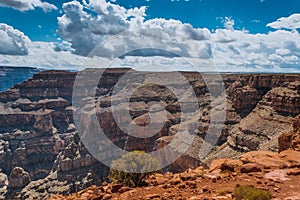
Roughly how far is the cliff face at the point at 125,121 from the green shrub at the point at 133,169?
29.1 m

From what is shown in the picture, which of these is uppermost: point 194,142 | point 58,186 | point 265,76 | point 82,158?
point 265,76

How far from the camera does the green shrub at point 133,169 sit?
18.0m

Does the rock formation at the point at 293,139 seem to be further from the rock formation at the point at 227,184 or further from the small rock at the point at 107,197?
the small rock at the point at 107,197

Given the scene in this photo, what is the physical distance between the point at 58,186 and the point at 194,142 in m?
30.3

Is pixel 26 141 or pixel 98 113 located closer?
pixel 98 113

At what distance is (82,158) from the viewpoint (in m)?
66.8

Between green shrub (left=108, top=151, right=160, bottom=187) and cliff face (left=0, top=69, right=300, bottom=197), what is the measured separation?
95.3 feet

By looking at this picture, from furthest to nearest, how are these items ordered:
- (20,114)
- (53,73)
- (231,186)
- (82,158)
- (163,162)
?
1. (53,73)
2. (20,114)
3. (82,158)
4. (163,162)
5. (231,186)

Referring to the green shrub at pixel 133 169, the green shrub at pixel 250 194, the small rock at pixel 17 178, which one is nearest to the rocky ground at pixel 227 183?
the green shrub at pixel 250 194

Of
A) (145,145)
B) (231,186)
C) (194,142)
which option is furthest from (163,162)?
(231,186)

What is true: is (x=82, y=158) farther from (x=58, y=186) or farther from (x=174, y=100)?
(x=174, y=100)

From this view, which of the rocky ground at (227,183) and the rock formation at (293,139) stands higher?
the rock formation at (293,139)

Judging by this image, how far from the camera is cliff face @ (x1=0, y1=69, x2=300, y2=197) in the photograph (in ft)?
182

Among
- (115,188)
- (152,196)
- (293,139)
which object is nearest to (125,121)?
(293,139)
